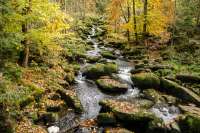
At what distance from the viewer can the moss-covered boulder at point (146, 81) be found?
21.9 m

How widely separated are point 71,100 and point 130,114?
4174 mm

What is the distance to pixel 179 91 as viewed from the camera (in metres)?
20.3

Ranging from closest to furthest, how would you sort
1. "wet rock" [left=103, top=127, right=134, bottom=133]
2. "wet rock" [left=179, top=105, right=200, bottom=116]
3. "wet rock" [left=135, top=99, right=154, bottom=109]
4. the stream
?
"wet rock" [left=103, top=127, right=134, bottom=133] < "wet rock" [left=179, top=105, right=200, bottom=116] < the stream < "wet rock" [left=135, top=99, right=154, bottom=109]

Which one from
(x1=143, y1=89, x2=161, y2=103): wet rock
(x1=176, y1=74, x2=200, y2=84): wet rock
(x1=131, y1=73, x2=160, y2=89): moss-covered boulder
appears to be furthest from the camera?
(x1=176, y1=74, x2=200, y2=84): wet rock

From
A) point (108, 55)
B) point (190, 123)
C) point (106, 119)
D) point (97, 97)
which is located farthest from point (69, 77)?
point (190, 123)

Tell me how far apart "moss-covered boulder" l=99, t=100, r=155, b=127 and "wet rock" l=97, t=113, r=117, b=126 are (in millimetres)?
315

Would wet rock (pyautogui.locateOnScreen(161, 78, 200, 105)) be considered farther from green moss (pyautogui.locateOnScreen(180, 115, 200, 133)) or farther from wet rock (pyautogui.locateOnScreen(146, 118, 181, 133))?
wet rock (pyautogui.locateOnScreen(146, 118, 181, 133))

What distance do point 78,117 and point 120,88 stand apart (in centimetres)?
495

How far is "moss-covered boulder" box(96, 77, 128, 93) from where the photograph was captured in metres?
21.6

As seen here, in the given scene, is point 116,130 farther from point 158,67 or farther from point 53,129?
point 158,67

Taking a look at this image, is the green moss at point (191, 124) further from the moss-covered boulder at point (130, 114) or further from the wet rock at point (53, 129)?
the wet rock at point (53, 129)

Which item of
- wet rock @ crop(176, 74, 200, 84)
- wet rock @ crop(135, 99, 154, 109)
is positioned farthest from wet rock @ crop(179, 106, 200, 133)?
wet rock @ crop(176, 74, 200, 84)

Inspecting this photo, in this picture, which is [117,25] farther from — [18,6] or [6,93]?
[6,93]

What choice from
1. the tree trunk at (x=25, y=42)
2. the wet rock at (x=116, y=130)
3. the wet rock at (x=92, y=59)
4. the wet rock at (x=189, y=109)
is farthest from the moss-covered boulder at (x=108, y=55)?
the wet rock at (x=116, y=130)
